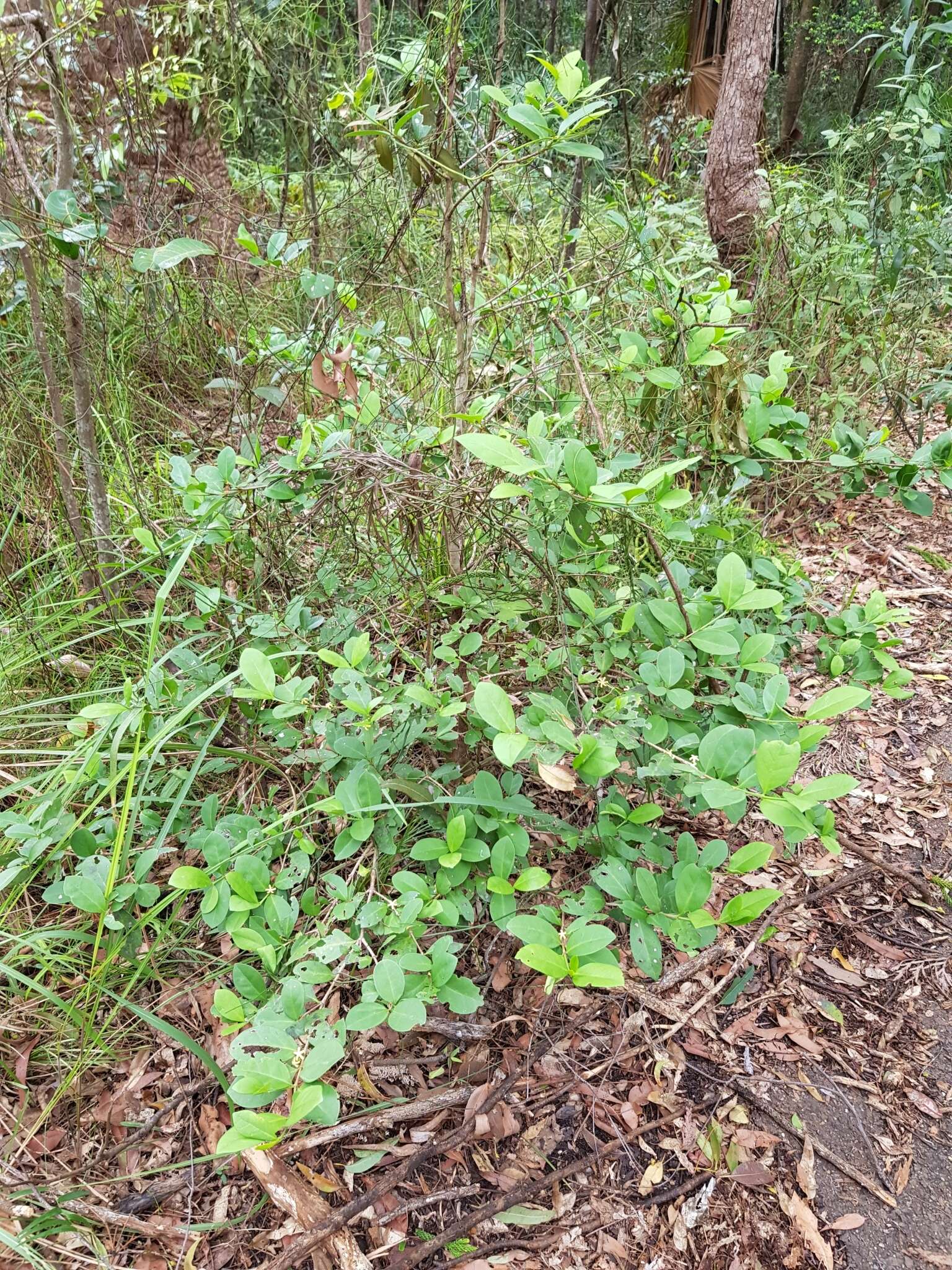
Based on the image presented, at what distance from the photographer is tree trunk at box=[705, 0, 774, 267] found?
2973mm

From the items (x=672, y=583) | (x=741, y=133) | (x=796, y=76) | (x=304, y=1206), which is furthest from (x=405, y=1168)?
(x=796, y=76)

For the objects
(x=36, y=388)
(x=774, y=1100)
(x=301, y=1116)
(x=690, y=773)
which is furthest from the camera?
(x=36, y=388)

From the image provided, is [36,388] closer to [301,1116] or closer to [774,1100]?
[301,1116]

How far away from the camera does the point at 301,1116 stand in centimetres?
71

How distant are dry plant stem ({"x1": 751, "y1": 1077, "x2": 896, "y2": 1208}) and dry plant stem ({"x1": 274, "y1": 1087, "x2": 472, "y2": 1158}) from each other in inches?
19.2

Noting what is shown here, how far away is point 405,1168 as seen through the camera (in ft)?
3.85

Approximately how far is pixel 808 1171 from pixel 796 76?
1018cm

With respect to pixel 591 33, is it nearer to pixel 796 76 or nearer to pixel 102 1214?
pixel 102 1214

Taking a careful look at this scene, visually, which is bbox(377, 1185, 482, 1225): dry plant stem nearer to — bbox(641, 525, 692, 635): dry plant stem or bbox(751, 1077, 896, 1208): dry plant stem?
bbox(751, 1077, 896, 1208): dry plant stem

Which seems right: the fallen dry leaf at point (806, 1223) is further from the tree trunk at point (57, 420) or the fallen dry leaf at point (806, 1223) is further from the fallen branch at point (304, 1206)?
the tree trunk at point (57, 420)

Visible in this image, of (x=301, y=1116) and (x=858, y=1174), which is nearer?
(x=301, y=1116)

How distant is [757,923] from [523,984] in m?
0.51

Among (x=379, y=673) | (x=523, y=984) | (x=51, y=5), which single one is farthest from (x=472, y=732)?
(x=51, y=5)

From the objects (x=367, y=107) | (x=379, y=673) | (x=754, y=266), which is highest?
(x=367, y=107)
